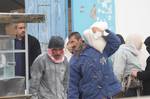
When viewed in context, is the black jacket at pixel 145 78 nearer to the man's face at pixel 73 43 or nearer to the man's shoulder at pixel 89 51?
the man's face at pixel 73 43

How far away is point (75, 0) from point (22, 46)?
292 cm

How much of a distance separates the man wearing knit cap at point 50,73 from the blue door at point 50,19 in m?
2.62

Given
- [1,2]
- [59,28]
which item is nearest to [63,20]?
[59,28]

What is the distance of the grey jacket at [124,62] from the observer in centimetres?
887

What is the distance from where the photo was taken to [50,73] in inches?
283

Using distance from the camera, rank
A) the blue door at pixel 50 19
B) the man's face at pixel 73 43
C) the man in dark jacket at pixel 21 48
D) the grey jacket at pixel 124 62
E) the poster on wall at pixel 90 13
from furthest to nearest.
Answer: the poster on wall at pixel 90 13 < the blue door at pixel 50 19 < the grey jacket at pixel 124 62 < the man's face at pixel 73 43 < the man in dark jacket at pixel 21 48

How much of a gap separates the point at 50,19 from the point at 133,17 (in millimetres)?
1843

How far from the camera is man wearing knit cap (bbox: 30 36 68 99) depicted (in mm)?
7125

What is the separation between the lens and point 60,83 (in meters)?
7.27

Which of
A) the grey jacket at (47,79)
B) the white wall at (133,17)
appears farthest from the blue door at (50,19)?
the grey jacket at (47,79)

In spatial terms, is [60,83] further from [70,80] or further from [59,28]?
[59,28]

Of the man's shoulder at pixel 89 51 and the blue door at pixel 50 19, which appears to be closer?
the man's shoulder at pixel 89 51

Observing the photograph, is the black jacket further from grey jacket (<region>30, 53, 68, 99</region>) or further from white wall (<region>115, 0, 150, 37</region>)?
white wall (<region>115, 0, 150, 37</region>)

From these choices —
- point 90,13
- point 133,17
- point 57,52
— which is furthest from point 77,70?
point 133,17
